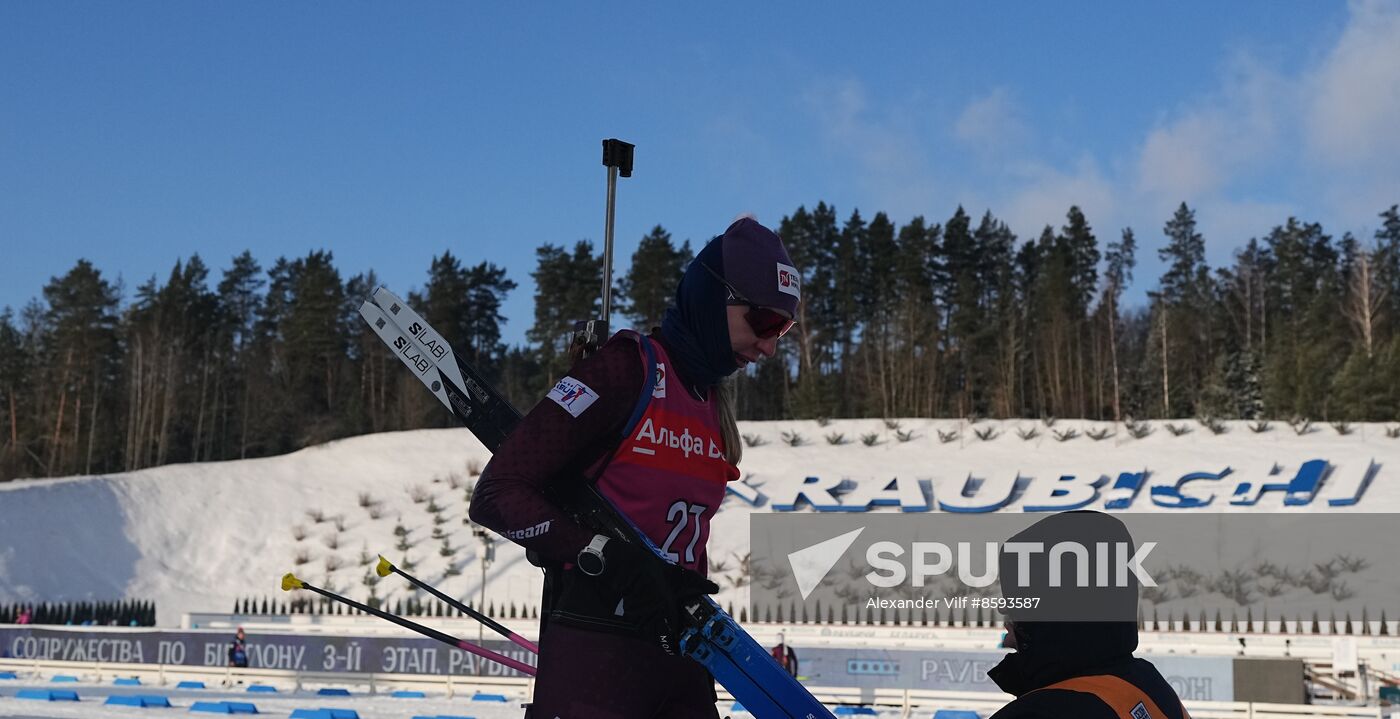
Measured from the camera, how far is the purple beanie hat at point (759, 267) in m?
2.69

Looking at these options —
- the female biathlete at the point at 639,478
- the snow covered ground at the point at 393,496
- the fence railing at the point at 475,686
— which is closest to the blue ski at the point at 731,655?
the female biathlete at the point at 639,478

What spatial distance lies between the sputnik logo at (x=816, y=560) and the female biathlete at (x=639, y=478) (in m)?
32.1

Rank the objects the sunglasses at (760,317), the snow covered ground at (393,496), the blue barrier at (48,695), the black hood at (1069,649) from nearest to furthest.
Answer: the black hood at (1069,649)
the sunglasses at (760,317)
the blue barrier at (48,695)
the snow covered ground at (393,496)

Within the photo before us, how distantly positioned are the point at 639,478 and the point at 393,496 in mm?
44056

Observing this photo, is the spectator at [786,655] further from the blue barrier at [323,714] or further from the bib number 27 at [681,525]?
the bib number 27 at [681,525]

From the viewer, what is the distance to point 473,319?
75938 mm

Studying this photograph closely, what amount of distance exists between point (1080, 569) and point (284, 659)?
69.6 ft

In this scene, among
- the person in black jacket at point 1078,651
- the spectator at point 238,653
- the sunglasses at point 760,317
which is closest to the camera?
the person in black jacket at point 1078,651

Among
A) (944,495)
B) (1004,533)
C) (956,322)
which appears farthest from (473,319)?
(1004,533)

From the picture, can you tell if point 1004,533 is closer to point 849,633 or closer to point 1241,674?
point 849,633

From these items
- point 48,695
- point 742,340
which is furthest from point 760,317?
point 48,695

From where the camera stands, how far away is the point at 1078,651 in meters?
2.51

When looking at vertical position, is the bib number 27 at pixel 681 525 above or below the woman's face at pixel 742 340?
below

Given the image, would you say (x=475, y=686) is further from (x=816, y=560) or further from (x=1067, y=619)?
(x=816, y=560)
